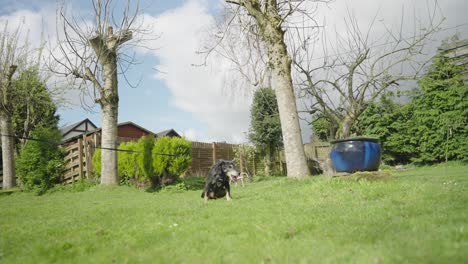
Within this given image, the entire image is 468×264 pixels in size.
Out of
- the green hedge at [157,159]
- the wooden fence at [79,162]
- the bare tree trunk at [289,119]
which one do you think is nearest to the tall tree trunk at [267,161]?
the green hedge at [157,159]

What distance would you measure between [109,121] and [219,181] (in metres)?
7.42

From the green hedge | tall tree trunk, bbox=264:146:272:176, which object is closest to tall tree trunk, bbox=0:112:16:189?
the green hedge

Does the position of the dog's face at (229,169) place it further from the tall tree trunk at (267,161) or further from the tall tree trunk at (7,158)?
the tall tree trunk at (267,161)

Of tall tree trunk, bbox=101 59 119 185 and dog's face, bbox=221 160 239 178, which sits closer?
dog's face, bbox=221 160 239 178

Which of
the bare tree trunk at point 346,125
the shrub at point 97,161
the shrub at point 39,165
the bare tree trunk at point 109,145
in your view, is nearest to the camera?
the bare tree trunk at point 346,125

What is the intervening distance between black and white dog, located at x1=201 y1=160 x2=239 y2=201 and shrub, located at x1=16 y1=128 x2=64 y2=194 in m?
9.11

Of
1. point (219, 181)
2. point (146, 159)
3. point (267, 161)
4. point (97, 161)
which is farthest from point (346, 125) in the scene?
point (267, 161)

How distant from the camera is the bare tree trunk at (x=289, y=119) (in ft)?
32.8

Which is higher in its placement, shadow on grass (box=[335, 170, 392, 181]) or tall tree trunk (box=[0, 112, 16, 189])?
tall tree trunk (box=[0, 112, 16, 189])

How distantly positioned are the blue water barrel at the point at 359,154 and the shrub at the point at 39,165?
1075cm

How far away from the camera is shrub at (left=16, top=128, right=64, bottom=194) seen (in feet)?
44.7

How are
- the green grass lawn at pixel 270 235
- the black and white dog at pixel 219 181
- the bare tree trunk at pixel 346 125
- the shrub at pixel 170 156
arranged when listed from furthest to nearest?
the bare tree trunk at pixel 346 125 < the shrub at pixel 170 156 < the black and white dog at pixel 219 181 < the green grass lawn at pixel 270 235

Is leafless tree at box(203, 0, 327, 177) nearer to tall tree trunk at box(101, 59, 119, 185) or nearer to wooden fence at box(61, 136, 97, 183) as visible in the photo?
tall tree trunk at box(101, 59, 119, 185)

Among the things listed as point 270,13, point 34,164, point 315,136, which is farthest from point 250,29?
point 315,136
